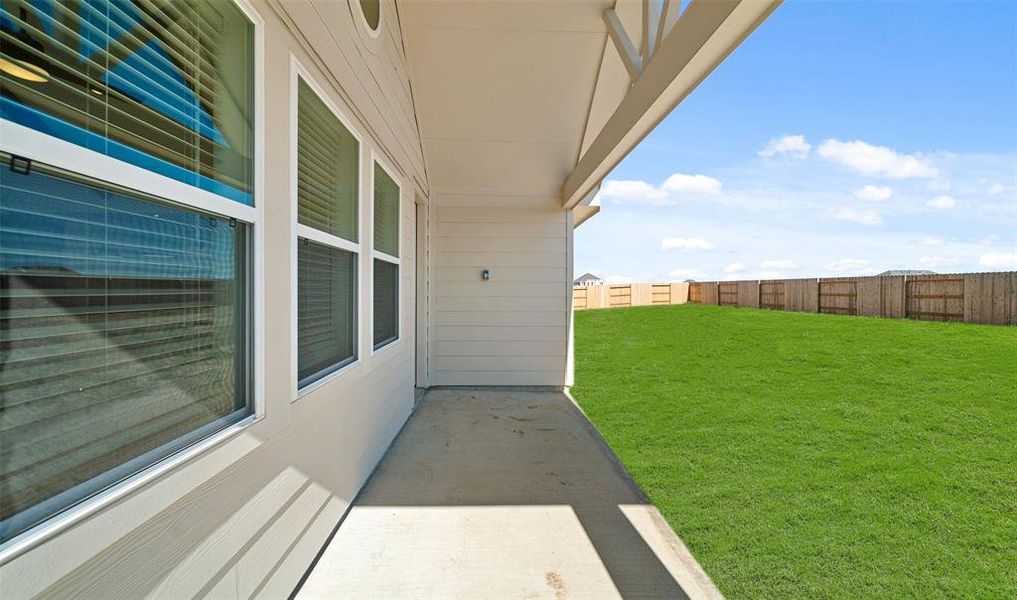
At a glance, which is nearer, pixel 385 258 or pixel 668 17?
pixel 668 17

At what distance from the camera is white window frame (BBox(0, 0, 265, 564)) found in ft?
2.51

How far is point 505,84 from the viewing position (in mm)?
4340

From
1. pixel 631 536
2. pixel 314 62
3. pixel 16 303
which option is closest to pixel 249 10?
pixel 314 62

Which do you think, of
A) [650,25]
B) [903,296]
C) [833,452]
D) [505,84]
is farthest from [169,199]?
[903,296]

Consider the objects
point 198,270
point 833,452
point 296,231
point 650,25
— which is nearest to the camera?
point 198,270

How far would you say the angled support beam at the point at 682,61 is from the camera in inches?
70.1

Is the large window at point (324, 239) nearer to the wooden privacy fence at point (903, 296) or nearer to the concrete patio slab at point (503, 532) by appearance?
the concrete patio slab at point (503, 532)

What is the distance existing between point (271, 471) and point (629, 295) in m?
15.5

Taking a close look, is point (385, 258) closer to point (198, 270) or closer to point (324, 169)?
point (324, 169)

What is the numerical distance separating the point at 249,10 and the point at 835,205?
13400 millimetres

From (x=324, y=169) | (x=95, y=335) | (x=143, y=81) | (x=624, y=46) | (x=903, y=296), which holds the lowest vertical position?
(x=95, y=335)

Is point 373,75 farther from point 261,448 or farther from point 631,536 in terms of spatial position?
point 631,536

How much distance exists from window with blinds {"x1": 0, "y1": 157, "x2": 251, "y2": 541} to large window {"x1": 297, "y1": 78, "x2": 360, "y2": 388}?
607 mm

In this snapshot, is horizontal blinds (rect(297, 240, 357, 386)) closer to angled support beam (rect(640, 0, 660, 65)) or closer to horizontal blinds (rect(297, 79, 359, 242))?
horizontal blinds (rect(297, 79, 359, 242))
